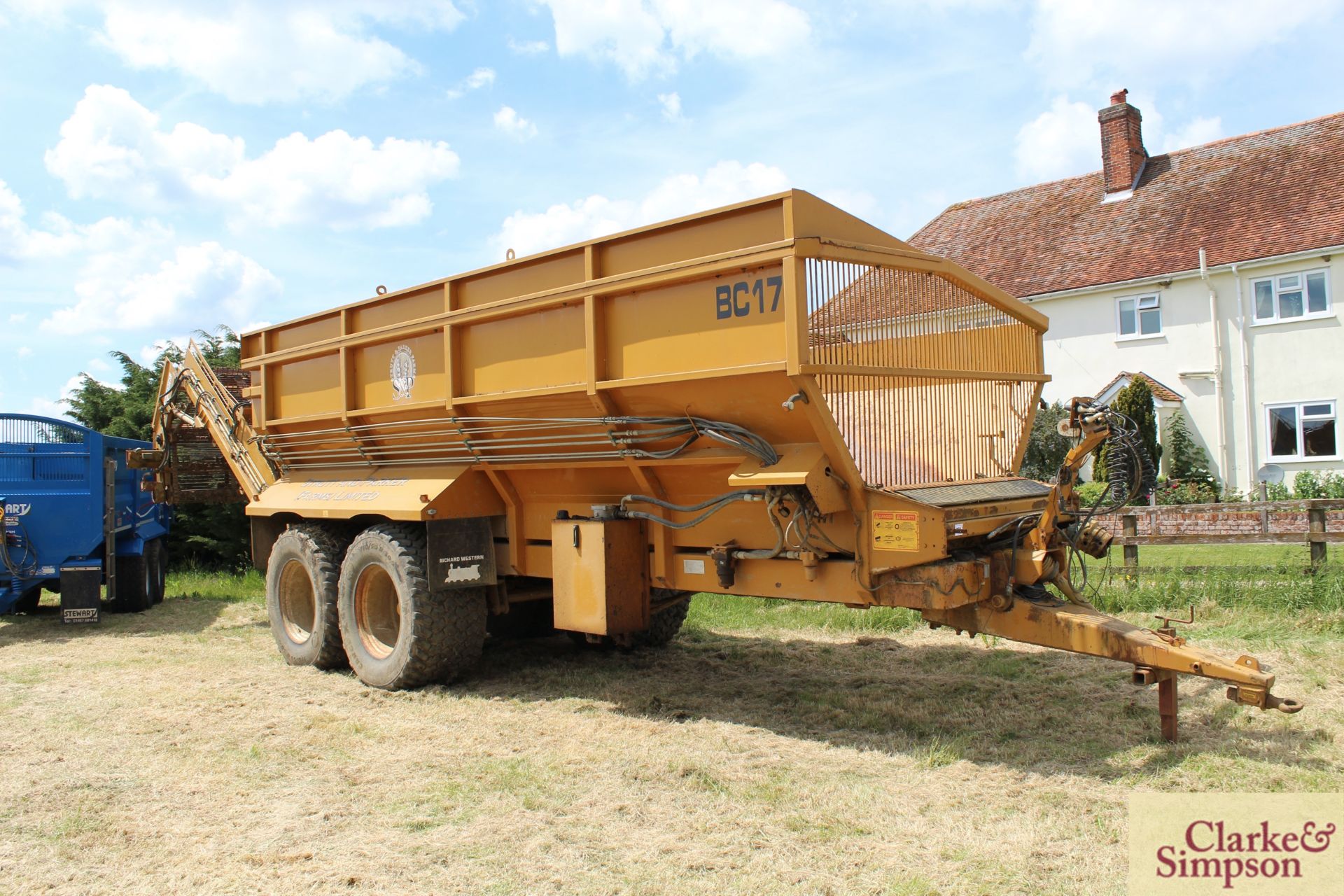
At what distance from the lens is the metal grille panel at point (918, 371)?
15.9 feet

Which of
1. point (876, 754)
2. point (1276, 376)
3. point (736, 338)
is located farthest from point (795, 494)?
point (1276, 376)

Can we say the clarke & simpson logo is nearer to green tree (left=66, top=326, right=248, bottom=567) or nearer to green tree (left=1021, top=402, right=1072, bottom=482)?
green tree (left=66, top=326, right=248, bottom=567)

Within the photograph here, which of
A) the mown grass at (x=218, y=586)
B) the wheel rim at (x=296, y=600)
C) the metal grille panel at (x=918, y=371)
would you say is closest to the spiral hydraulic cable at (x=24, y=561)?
the mown grass at (x=218, y=586)

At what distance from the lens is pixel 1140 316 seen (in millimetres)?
20109

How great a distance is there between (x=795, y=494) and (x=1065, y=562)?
1503 mm

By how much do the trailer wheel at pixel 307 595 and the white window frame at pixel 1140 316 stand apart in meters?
17.3

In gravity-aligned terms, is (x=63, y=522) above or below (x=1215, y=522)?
above

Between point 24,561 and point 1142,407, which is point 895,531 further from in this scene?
point 1142,407

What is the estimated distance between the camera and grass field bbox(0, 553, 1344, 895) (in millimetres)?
3645

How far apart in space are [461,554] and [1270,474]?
17.3m

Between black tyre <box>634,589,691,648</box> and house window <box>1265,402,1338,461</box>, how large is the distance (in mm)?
15553

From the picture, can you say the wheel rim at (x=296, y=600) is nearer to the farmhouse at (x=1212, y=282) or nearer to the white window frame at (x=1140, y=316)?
the farmhouse at (x=1212, y=282)

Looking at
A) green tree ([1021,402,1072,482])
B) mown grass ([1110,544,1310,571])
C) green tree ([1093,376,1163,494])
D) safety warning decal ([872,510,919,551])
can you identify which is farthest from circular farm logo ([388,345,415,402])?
green tree ([1093,376,1163,494])

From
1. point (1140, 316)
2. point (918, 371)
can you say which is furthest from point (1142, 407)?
point (918, 371)
